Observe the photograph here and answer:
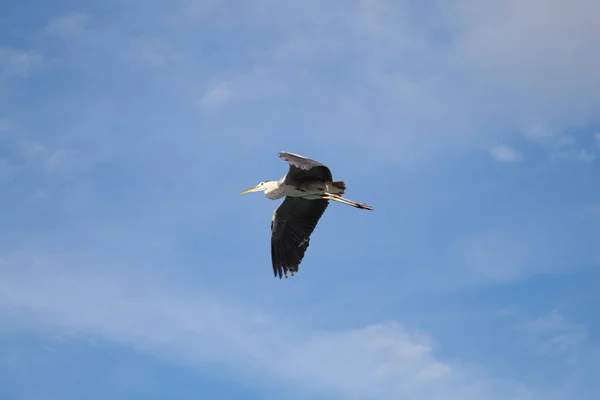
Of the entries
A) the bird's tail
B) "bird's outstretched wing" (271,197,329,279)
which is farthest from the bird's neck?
the bird's tail

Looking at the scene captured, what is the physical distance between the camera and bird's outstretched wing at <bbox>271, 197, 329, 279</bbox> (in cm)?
1977

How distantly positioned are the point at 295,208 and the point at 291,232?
2.19 ft

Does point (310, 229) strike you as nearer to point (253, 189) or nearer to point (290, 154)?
point (253, 189)

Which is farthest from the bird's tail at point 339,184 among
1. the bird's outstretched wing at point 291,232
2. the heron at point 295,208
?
the bird's outstretched wing at point 291,232

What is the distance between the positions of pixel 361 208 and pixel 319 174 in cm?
185

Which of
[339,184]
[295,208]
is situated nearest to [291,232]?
[295,208]

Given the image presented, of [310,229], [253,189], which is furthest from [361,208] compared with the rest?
[253,189]

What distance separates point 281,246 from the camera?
20.0 m

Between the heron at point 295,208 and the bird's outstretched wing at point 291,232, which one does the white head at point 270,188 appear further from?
the bird's outstretched wing at point 291,232

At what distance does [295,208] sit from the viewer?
65.1 ft

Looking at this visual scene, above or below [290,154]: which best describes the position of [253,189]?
above

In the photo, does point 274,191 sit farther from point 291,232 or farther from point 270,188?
point 291,232

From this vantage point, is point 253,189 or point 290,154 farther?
point 253,189

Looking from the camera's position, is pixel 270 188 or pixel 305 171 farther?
pixel 270 188
